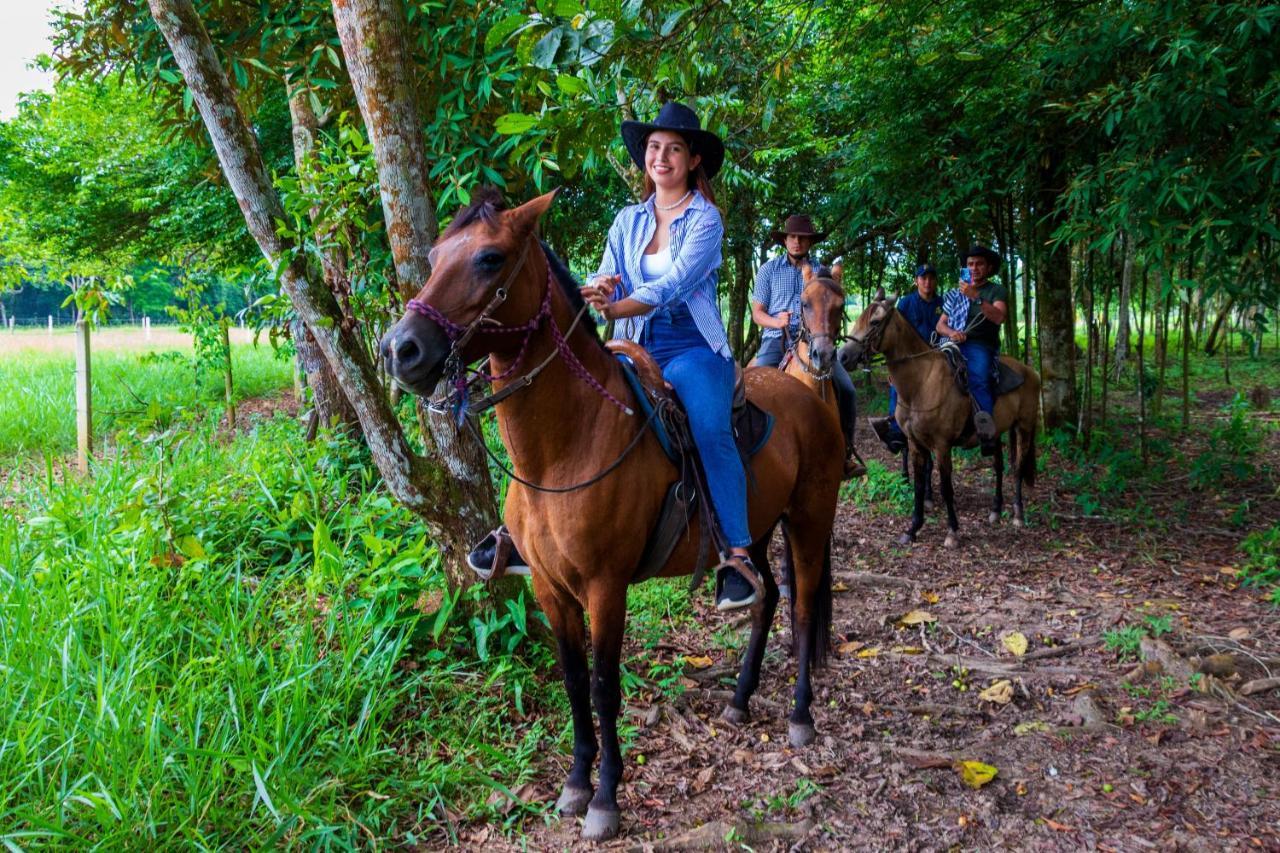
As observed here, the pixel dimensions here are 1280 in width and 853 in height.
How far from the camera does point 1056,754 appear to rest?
3.63 meters

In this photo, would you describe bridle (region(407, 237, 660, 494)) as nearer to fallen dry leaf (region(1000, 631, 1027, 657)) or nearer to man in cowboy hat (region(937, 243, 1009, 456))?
fallen dry leaf (region(1000, 631, 1027, 657))

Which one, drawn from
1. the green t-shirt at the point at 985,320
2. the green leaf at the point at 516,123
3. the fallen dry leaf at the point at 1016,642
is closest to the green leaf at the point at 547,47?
the green leaf at the point at 516,123

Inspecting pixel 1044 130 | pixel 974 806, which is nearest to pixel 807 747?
pixel 974 806

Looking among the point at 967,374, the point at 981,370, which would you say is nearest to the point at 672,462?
the point at 967,374

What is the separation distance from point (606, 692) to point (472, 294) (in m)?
1.71

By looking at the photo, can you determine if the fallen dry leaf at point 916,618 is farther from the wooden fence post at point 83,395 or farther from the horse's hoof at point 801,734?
the wooden fence post at point 83,395

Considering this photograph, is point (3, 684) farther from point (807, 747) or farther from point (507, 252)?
point (807, 747)

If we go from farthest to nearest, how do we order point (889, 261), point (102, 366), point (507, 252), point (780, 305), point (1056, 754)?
point (889, 261) < point (102, 366) < point (780, 305) < point (1056, 754) < point (507, 252)

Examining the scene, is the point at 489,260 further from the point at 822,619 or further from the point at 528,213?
the point at 822,619

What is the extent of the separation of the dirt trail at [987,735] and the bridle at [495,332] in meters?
1.80

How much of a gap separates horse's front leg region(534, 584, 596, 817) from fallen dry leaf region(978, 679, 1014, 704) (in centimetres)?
237

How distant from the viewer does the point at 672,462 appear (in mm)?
3201

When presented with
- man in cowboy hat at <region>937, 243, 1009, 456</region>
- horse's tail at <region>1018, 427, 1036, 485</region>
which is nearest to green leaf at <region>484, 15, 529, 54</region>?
man in cowboy hat at <region>937, 243, 1009, 456</region>

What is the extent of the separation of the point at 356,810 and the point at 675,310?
245 cm
